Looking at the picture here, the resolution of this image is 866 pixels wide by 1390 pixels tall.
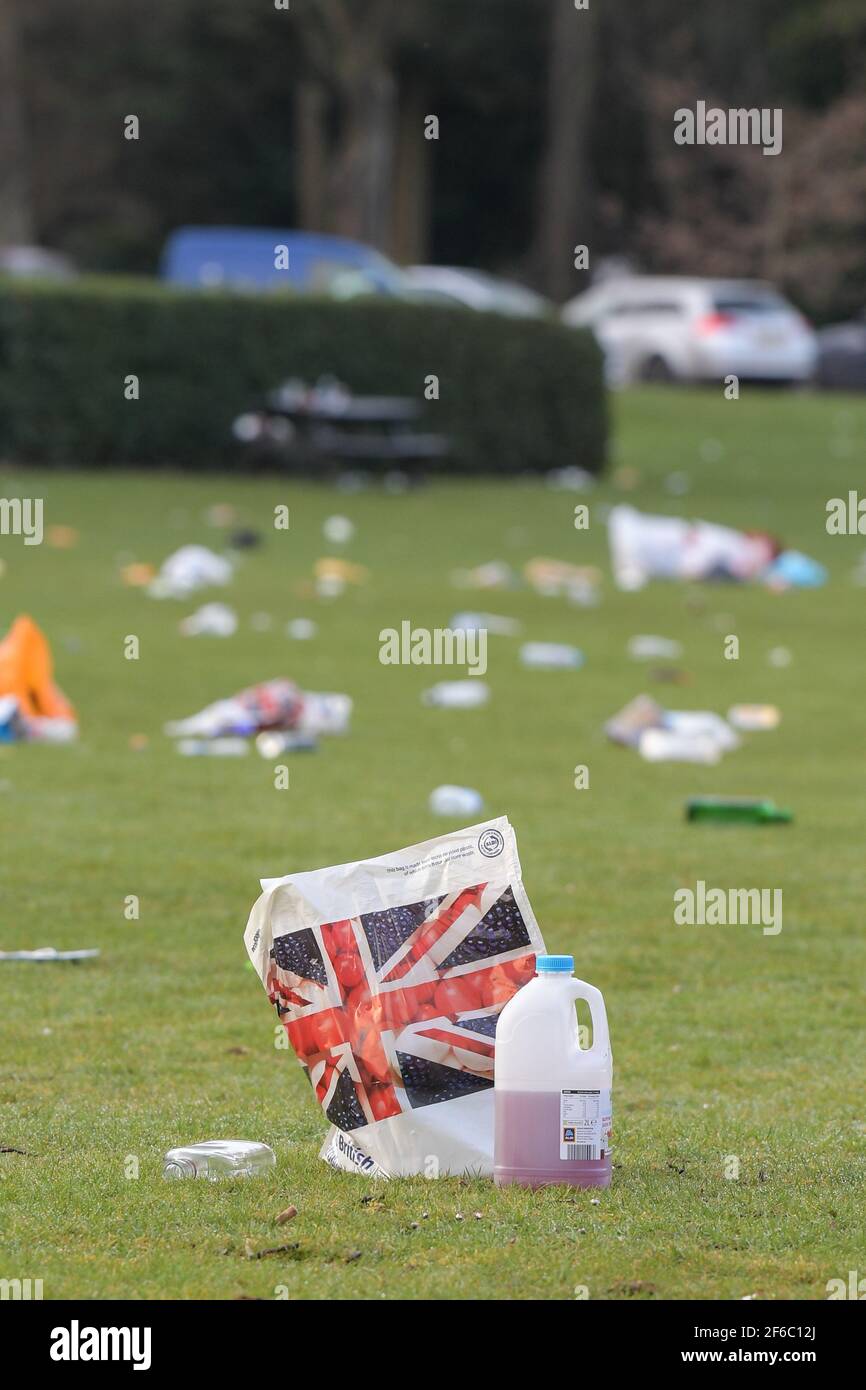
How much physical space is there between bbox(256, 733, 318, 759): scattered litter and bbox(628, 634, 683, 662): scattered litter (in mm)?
4296

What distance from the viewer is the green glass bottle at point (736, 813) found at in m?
9.68

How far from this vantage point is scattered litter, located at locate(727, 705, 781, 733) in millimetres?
12570

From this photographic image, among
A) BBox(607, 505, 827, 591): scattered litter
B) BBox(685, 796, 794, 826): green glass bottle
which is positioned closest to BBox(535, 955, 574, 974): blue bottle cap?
BBox(685, 796, 794, 826): green glass bottle

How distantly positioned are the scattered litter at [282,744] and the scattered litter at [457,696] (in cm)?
177

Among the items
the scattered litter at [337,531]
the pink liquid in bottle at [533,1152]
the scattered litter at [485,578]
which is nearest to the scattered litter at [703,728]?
the pink liquid in bottle at [533,1152]

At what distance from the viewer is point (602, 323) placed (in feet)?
128

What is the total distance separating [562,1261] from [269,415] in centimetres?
2177

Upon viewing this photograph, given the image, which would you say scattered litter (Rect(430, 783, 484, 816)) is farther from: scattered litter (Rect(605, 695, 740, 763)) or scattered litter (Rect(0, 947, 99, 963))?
scattered litter (Rect(0, 947, 99, 963))

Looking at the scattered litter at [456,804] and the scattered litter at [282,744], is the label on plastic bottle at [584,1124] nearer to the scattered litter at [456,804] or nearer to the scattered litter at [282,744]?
the scattered litter at [456,804]

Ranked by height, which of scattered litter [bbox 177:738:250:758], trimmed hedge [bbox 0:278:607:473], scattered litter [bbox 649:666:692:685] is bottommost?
scattered litter [bbox 177:738:250:758]

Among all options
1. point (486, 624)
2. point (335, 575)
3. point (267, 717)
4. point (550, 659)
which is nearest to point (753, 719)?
point (550, 659)

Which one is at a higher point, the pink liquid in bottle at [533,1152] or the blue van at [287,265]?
the blue van at [287,265]

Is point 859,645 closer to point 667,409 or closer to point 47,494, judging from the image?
point 47,494

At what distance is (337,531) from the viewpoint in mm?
22141
